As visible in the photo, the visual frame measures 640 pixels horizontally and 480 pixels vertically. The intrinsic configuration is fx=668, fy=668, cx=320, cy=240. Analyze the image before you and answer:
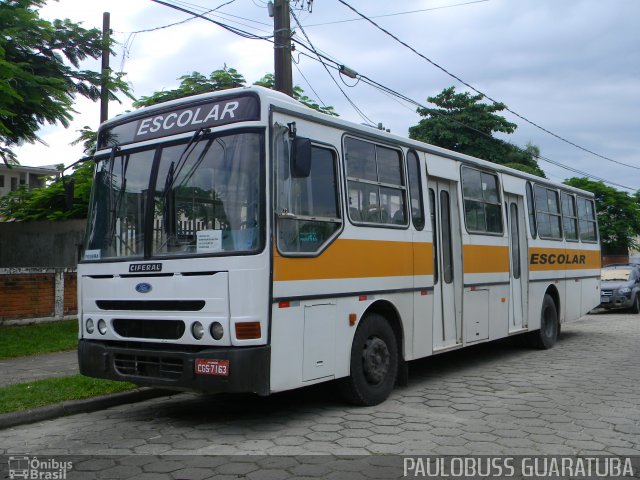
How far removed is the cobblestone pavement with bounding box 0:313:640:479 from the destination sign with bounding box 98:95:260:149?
287 centimetres

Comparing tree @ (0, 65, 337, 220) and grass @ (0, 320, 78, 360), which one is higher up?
tree @ (0, 65, 337, 220)

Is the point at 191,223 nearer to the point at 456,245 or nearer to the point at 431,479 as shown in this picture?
the point at 431,479

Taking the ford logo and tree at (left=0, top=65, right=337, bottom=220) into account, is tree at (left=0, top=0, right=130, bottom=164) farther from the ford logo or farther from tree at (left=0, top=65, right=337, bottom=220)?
the ford logo

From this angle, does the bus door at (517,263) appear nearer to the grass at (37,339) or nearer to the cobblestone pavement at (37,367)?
the cobblestone pavement at (37,367)

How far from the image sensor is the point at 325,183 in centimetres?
681

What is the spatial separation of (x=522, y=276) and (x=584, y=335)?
411 cm

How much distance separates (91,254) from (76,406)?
5.51ft

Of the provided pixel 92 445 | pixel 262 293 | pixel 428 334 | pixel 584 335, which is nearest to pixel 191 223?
pixel 262 293

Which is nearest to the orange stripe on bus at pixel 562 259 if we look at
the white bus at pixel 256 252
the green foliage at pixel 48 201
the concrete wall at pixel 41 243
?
the white bus at pixel 256 252

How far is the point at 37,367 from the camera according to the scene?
9.83m

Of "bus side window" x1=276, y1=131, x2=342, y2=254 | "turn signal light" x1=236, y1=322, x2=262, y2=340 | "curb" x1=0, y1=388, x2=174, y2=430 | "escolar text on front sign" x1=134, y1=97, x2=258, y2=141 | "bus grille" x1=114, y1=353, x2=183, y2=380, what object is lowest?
"curb" x1=0, y1=388, x2=174, y2=430

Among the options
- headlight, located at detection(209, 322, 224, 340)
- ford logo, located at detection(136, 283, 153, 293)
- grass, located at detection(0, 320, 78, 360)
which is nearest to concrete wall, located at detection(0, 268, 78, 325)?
grass, located at detection(0, 320, 78, 360)

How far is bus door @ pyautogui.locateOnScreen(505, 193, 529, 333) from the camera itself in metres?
10.7

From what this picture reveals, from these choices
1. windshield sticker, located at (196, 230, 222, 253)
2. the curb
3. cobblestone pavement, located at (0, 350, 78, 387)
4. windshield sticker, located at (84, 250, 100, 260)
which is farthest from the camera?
cobblestone pavement, located at (0, 350, 78, 387)
